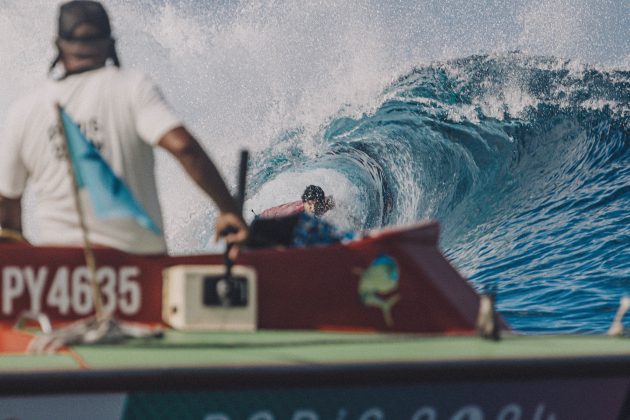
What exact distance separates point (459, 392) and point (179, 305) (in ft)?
3.53

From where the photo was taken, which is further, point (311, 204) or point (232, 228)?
point (311, 204)

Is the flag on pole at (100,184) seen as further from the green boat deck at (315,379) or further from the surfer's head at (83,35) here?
the green boat deck at (315,379)

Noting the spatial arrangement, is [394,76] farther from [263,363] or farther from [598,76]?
[263,363]

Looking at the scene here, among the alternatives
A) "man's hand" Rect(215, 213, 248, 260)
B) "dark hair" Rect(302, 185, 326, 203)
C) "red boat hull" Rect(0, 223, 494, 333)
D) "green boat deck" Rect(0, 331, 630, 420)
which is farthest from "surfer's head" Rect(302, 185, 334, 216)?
Answer: "green boat deck" Rect(0, 331, 630, 420)

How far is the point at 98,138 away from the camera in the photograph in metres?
3.33

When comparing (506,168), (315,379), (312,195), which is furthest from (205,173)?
(506,168)

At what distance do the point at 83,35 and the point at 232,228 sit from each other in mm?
865

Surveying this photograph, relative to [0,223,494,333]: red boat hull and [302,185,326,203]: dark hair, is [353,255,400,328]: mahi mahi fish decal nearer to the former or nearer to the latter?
[0,223,494,333]: red boat hull

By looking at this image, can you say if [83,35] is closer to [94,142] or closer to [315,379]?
[94,142]

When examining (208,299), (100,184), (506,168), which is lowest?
(208,299)

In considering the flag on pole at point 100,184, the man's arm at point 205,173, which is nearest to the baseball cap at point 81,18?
the flag on pole at point 100,184

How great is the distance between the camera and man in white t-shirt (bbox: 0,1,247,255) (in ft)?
10.7

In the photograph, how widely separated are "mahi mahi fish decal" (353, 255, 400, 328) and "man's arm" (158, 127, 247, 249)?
617 millimetres

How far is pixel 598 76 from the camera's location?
61.8 feet
